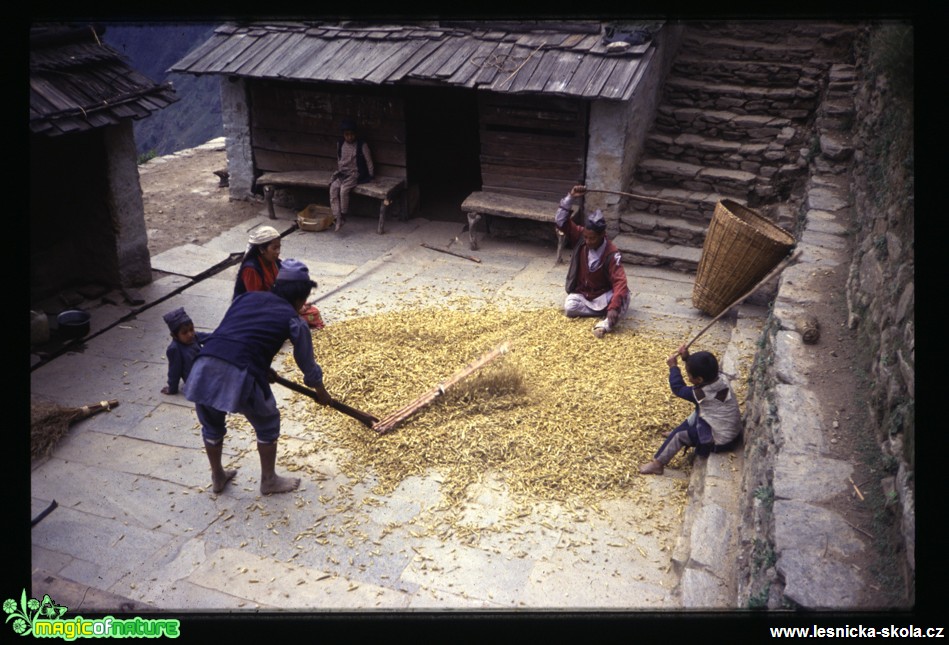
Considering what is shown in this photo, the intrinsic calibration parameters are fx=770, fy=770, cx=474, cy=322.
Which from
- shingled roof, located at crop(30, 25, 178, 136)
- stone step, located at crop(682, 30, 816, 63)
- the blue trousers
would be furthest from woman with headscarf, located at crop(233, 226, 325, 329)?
stone step, located at crop(682, 30, 816, 63)

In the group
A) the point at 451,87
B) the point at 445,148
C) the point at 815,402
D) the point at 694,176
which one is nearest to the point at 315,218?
the point at 451,87

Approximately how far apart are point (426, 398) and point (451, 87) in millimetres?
5983

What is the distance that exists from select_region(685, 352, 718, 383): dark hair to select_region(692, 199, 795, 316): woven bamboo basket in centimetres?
258

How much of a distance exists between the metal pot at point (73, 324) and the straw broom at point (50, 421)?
1257 mm

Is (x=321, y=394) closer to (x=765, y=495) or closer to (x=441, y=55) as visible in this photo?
(x=765, y=495)

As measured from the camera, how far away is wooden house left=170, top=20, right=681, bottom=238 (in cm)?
969

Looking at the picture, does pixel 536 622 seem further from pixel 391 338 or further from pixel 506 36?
pixel 506 36

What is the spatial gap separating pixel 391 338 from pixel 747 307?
3.70m

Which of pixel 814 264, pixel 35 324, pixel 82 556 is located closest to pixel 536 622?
pixel 82 556

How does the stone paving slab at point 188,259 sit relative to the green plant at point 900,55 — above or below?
below

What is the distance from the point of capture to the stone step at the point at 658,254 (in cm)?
948

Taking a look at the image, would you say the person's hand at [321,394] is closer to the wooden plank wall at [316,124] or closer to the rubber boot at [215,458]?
the rubber boot at [215,458]

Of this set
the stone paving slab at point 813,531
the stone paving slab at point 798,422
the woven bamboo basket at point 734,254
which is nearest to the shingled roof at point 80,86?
the woven bamboo basket at point 734,254

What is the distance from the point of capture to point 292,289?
5195 millimetres
